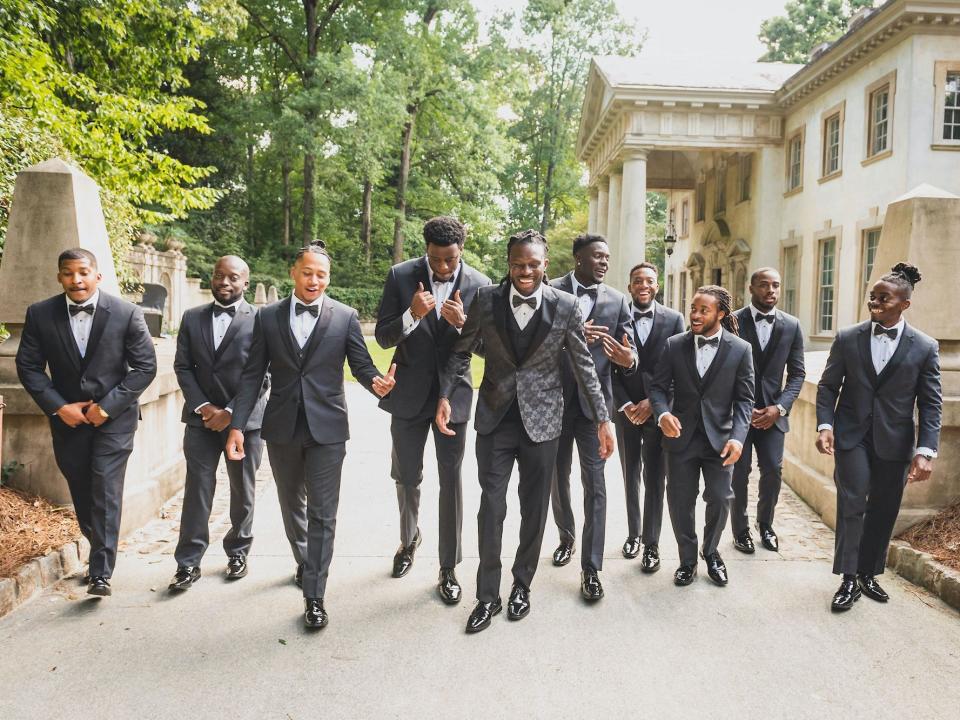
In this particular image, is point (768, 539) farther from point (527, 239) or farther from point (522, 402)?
point (527, 239)

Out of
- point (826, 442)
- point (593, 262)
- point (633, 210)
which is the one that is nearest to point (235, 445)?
point (593, 262)

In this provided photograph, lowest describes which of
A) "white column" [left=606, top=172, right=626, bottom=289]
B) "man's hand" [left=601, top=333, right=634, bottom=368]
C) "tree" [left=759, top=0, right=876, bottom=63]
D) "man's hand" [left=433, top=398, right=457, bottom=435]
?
"man's hand" [left=433, top=398, right=457, bottom=435]

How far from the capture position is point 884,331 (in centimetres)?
497

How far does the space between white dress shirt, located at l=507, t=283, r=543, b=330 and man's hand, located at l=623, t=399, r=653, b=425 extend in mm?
1632

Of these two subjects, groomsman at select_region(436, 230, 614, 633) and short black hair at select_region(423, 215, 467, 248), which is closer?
groomsman at select_region(436, 230, 614, 633)

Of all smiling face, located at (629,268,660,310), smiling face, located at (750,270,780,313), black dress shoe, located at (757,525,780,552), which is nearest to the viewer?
smiling face, located at (629,268,660,310)

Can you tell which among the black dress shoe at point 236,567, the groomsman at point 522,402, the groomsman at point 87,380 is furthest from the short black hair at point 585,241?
the black dress shoe at point 236,567

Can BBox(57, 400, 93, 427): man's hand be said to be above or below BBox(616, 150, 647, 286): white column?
below

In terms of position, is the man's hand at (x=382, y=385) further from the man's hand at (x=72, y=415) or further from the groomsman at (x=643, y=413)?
the groomsman at (x=643, y=413)

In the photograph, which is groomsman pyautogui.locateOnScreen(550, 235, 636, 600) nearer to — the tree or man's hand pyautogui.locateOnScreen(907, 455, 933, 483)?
man's hand pyautogui.locateOnScreen(907, 455, 933, 483)

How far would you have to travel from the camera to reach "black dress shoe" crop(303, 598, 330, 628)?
4.44 meters

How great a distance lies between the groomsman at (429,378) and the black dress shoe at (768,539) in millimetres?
2592

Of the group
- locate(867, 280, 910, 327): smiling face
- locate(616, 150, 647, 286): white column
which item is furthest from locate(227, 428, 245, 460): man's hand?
locate(616, 150, 647, 286): white column

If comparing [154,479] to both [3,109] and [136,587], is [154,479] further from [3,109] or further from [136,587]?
[3,109]
